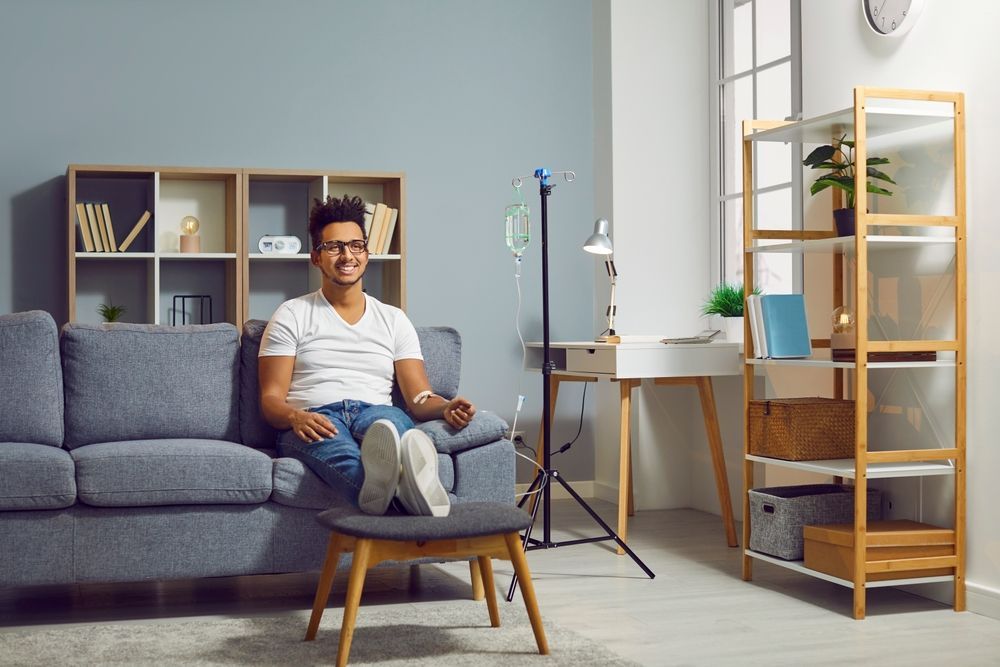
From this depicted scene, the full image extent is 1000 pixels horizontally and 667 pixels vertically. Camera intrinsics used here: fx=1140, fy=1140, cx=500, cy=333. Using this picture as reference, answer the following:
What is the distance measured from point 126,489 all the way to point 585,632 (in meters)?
1.28

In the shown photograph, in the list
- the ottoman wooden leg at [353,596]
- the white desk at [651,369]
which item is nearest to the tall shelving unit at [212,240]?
the white desk at [651,369]

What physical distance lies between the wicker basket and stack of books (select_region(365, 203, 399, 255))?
6.33 ft

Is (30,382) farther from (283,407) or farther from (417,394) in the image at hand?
(417,394)

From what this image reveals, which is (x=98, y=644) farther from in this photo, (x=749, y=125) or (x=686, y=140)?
(x=686, y=140)

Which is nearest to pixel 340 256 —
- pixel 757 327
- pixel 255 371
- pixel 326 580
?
pixel 255 371

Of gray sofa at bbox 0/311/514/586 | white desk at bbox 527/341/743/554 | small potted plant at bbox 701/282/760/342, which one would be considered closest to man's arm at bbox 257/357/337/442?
gray sofa at bbox 0/311/514/586

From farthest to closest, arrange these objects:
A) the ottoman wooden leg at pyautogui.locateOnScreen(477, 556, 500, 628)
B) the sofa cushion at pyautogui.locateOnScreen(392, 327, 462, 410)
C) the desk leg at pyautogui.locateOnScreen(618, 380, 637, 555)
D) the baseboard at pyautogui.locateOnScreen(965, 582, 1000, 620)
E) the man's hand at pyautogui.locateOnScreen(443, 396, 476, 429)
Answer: the desk leg at pyautogui.locateOnScreen(618, 380, 637, 555)
the sofa cushion at pyautogui.locateOnScreen(392, 327, 462, 410)
the man's hand at pyautogui.locateOnScreen(443, 396, 476, 429)
the baseboard at pyautogui.locateOnScreen(965, 582, 1000, 620)
the ottoman wooden leg at pyautogui.locateOnScreen(477, 556, 500, 628)

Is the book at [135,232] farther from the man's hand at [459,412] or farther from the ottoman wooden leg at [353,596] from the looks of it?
the ottoman wooden leg at [353,596]

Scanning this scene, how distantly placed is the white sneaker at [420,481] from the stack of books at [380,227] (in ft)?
7.18

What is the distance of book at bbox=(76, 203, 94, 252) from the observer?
14.9 feet

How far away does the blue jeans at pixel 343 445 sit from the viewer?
10.1ft

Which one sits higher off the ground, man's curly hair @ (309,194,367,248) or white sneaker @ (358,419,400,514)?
man's curly hair @ (309,194,367,248)

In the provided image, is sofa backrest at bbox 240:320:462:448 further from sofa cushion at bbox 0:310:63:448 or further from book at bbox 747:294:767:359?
book at bbox 747:294:767:359

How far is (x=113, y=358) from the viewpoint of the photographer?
3471 millimetres
